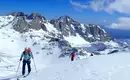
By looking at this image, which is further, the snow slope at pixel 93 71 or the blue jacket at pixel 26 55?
the blue jacket at pixel 26 55

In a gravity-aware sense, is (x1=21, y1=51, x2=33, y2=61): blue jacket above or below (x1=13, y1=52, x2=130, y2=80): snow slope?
above

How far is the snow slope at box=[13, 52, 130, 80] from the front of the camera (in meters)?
27.9

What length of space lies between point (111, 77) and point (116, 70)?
8.06 ft

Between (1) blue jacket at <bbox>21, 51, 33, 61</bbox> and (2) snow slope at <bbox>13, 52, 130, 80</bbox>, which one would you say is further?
(1) blue jacket at <bbox>21, 51, 33, 61</bbox>

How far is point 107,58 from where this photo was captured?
35094 millimetres

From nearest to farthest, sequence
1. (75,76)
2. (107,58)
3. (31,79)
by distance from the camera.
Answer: (75,76)
(31,79)
(107,58)

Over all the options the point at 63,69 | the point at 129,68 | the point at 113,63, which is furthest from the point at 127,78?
the point at 63,69

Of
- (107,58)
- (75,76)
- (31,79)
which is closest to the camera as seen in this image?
(75,76)

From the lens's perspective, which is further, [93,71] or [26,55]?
[26,55]

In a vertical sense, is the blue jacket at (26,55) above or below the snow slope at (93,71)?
above

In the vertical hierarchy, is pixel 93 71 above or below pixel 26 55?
below

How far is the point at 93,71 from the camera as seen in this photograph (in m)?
29.6

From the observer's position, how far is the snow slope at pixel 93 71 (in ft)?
91.5

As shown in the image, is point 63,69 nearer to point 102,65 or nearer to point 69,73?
point 69,73
